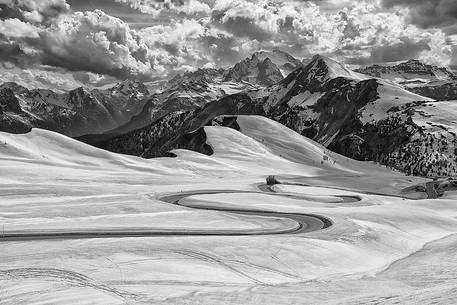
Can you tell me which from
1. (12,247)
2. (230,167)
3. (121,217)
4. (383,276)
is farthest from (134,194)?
(230,167)

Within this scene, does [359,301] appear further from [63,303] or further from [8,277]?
[8,277]

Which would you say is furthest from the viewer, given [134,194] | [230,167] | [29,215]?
[230,167]

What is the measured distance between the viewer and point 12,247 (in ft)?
132

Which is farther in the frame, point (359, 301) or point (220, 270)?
point (220, 270)

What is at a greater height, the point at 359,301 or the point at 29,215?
the point at 359,301

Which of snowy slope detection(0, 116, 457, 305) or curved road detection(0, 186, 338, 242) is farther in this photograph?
curved road detection(0, 186, 338, 242)

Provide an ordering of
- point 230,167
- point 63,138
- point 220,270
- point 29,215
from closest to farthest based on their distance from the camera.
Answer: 1. point 220,270
2. point 29,215
3. point 63,138
4. point 230,167

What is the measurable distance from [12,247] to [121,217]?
21.8 m

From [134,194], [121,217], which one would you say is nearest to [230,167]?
[134,194]

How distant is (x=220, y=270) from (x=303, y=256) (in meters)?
10.2

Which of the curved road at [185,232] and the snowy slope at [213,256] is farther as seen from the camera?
the curved road at [185,232]

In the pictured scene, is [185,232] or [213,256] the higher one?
[213,256]

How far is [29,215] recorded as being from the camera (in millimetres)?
59031

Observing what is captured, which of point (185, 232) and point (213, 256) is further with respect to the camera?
point (185, 232)
